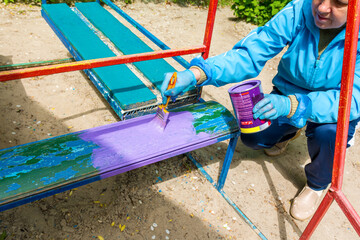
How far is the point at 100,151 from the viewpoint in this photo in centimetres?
169

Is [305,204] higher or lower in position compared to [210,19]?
lower

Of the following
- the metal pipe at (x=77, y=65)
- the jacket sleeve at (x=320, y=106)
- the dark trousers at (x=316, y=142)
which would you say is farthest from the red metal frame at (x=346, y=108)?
the metal pipe at (x=77, y=65)

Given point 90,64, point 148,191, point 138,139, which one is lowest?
point 148,191

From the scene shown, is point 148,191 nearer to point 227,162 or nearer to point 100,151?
point 227,162

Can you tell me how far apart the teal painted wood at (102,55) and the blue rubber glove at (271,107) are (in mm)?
1070

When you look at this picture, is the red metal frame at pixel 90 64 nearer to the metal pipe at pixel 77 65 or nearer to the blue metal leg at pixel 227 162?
the metal pipe at pixel 77 65

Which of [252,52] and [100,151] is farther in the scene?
[252,52]

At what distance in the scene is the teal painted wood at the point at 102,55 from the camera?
8.00 ft

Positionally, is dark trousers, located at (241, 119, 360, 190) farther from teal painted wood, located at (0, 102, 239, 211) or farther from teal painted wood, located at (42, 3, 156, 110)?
teal painted wood, located at (42, 3, 156, 110)

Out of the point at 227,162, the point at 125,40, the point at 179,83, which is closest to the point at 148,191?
the point at 227,162

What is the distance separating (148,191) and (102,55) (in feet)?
4.54

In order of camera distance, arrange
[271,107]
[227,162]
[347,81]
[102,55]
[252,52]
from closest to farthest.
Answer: [347,81]
[271,107]
[252,52]
[227,162]
[102,55]

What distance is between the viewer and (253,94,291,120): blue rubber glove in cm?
159

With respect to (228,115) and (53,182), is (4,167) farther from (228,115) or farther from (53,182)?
(228,115)
